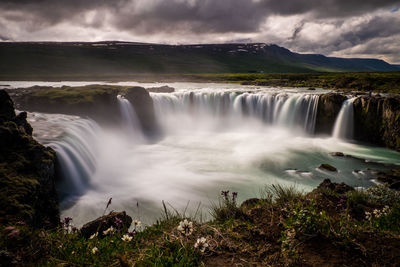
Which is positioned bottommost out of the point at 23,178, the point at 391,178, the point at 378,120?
the point at 391,178

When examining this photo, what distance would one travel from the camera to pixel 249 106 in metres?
34.0

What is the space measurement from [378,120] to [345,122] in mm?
3098

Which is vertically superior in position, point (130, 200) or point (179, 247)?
point (179, 247)

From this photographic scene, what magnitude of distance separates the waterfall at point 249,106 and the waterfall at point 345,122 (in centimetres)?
268

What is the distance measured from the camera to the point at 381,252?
2916 mm

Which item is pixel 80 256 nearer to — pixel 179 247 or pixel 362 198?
pixel 179 247

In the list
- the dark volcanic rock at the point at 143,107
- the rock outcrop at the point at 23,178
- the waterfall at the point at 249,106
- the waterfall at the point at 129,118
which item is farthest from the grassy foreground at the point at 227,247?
the waterfall at the point at 249,106

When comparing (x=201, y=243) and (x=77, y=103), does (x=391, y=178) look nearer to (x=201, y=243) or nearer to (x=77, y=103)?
(x=201, y=243)

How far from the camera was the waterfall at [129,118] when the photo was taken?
26578 mm

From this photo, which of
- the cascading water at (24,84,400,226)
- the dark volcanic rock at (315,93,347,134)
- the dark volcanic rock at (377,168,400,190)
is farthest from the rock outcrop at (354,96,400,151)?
the dark volcanic rock at (377,168,400,190)

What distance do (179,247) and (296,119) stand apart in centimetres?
3029

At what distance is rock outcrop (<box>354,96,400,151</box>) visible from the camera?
23.3 m

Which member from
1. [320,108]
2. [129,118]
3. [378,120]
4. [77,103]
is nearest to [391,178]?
[378,120]

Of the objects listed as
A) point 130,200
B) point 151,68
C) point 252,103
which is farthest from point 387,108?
point 151,68
